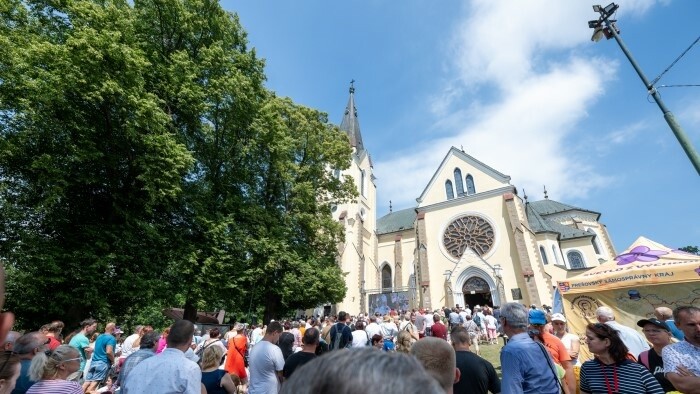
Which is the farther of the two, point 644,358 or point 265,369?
point 265,369

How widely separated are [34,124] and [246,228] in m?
Result: 7.13

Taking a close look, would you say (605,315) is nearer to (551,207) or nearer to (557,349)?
(557,349)

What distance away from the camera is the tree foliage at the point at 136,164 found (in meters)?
8.55

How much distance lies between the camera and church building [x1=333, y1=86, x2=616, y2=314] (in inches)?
984

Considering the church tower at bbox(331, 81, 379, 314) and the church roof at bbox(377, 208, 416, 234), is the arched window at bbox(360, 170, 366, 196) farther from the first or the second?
the church roof at bbox(377, 208, 416, 234)

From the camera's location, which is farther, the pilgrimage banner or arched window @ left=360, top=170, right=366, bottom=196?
arched window @ left=360, top=170, right=366, bottom=196

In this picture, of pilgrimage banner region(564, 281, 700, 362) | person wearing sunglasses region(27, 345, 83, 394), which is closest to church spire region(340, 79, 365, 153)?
pilgrimage banner region(564, 281, 700, 362)

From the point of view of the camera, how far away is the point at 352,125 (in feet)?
130

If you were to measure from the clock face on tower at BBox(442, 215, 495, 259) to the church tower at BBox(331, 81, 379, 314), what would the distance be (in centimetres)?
800

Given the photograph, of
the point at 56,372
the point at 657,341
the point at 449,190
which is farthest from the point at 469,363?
the point at 449,190

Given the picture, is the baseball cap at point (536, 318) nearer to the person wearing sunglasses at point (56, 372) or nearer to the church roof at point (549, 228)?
the person wearing sunglasses at point (56, 372)

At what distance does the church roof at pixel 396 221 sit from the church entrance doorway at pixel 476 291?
10.8m

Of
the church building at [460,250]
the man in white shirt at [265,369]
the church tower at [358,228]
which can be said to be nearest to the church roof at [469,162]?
the church building at [460,250]

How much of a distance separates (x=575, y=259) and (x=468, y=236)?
12.6 meters
